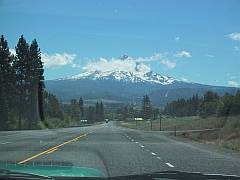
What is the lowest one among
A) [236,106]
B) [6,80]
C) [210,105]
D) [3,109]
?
[3,109]

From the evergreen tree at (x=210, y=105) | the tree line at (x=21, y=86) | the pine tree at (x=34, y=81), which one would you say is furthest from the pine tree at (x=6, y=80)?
the evergreen tree at (x=210, y=105)

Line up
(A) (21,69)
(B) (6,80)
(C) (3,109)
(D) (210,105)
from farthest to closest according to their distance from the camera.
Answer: (D) (210,105) → (A) (21,69) → (B) (6,80) → (C) (3,109)

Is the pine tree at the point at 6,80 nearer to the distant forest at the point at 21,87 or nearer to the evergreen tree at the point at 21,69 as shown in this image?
the distant forest at the point at 21,87

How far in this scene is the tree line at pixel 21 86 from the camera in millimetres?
82938

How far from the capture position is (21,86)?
89688 mm

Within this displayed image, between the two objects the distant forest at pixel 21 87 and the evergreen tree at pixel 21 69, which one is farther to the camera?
the evergreen tree at pixel 21 69

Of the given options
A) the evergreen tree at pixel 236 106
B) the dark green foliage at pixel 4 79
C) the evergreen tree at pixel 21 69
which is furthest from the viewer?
the evergreen tree at pixel 21 69

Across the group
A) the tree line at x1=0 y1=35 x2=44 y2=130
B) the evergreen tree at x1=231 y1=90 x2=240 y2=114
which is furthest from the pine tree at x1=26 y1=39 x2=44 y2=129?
the evergreen tree at x1=231 y1=90 x2=240 y2=114

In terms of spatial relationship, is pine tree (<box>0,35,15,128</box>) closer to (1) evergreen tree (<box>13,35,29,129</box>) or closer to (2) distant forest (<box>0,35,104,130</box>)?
(2) distant forest (<box>0,35,104,130</box>)

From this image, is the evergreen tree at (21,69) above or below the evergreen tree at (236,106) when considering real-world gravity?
above

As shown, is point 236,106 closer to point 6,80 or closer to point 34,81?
point 34,81

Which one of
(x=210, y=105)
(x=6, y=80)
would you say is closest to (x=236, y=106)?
(x=6, y=80)

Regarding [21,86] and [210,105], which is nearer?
[21,86]

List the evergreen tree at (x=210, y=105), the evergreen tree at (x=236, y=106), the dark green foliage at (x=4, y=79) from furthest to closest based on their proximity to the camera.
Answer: the evergreen tree at (x=210, y=105) < the dark green foliage at (x=4, y=79) < the evergreen tree at (x=236, y=106)
